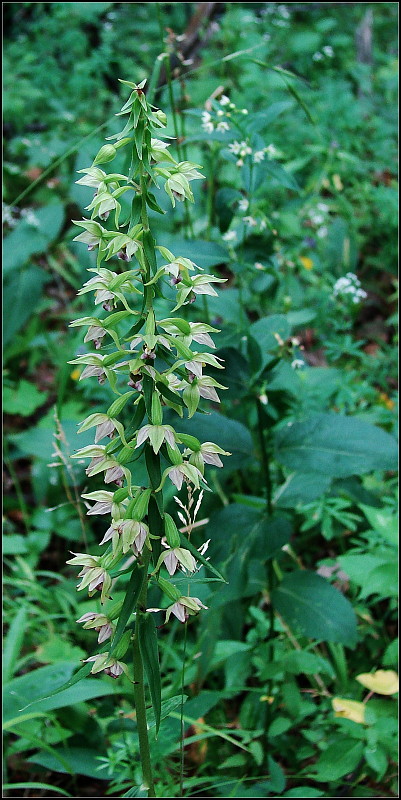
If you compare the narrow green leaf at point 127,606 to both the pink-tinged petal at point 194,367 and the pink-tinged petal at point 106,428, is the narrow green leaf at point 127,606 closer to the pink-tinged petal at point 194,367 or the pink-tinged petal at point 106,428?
the pink-tinged petal at point 106,428

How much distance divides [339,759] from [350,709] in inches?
8.5

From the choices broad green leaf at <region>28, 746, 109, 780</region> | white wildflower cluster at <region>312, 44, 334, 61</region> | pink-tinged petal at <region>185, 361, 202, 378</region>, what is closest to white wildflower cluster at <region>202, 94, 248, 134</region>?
pink-tinged petal at <region>185, 361, 202, 378</region>

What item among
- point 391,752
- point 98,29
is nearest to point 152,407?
point 391,752

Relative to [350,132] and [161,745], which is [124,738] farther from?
[350,132]

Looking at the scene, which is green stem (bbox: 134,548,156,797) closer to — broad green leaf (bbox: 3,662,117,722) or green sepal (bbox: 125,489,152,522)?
green sepal (bbox: 125,489,152,522)

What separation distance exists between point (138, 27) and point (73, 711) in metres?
5.68

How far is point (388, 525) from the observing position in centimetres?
238

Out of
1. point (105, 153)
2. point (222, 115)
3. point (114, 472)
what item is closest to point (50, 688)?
point (114, 472)

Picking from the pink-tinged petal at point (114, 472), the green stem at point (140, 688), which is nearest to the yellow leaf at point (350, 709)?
the green stem at point (140, 688)

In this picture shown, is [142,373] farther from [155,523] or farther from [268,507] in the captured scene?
[268,507]

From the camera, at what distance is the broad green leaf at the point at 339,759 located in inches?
73.0

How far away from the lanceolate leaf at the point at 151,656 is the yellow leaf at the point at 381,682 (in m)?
0.99

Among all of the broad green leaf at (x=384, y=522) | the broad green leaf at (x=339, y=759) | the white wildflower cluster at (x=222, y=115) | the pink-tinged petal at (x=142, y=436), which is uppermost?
the white wildflower cluster at (x=222, y=115)

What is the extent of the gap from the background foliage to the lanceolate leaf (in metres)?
0.55
